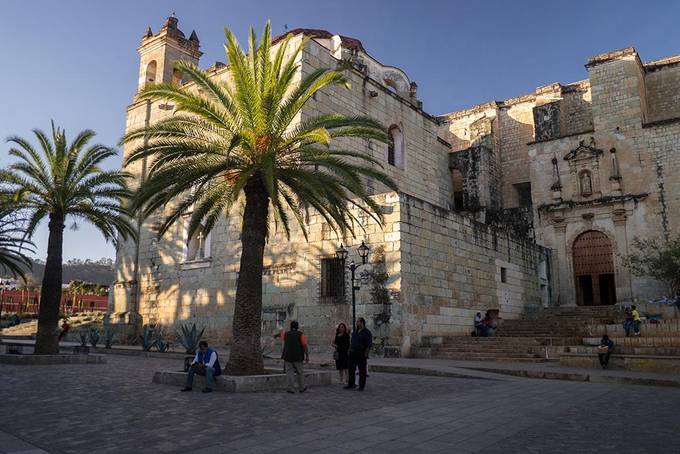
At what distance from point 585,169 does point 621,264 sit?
16.7ft

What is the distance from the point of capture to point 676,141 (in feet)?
80.3

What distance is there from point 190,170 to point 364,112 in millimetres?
13501

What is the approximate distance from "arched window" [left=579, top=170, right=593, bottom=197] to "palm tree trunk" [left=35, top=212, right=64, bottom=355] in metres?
23.2

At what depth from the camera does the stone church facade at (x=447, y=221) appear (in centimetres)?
1812

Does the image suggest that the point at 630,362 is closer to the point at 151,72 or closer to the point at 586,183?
the point at 586,183

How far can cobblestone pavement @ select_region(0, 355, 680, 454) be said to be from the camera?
522 centimetres

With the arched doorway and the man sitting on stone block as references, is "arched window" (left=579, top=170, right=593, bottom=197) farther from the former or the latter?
the man sitting on stone block

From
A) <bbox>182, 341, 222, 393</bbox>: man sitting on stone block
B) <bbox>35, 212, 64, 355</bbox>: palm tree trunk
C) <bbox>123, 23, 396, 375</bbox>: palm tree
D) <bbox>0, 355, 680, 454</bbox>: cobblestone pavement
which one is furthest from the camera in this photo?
<bbox>35, 212, 64, 355</bbox>: palm tree trunk

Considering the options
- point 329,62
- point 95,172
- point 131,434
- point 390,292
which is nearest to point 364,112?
point 329,62

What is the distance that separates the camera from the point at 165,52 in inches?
1090

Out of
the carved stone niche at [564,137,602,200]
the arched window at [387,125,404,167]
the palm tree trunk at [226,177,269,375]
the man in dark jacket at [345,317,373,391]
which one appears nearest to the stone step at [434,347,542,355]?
the man in dark jacket at [345,317,373,391]

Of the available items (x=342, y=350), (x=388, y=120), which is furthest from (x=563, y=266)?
(x=342, y=350)

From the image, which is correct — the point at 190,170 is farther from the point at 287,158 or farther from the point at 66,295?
the point at 66,295

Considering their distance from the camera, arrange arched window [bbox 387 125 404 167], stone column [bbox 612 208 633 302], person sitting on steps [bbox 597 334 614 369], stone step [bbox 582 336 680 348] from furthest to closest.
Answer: arched window [bbox 387 125 404 167]
stone column [bbox 612 208 633 302]
stone step [bbox 582 336 680 348]
person sitting on steps [bbox 597 334 614 369]
